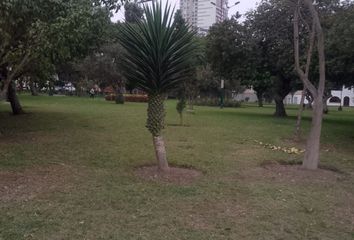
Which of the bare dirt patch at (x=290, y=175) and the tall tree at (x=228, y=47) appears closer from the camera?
the bare dirt patch at (x=290, y=175)

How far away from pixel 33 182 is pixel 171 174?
2333mm

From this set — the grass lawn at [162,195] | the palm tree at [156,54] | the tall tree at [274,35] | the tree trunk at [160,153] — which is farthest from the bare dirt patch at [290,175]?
the tall tree at [274,35]

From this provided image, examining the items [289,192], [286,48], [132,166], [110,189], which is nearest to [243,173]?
[289,192]

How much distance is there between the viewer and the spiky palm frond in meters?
7.71

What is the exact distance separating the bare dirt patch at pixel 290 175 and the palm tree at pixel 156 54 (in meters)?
2.00

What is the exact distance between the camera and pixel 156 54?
25.3 feet

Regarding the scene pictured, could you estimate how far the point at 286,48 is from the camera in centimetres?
2406

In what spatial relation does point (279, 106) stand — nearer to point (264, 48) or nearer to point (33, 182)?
point (264, 48)

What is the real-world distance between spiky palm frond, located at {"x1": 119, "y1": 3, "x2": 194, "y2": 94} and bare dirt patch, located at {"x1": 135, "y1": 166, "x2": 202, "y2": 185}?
1449mm

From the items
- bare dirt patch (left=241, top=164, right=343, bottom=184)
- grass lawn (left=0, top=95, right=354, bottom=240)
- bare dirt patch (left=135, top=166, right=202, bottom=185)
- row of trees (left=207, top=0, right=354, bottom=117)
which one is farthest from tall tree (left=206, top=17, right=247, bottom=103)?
bare dirt patch (left=135, top=166, right=202, bottom=185)

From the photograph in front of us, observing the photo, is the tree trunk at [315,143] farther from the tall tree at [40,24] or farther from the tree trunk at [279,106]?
the tree trunk at [279,106]

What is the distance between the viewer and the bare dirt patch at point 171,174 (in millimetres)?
7555

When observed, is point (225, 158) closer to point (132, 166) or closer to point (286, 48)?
point (132, 166)

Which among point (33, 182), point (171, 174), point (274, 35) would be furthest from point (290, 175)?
point (274, 35)
